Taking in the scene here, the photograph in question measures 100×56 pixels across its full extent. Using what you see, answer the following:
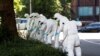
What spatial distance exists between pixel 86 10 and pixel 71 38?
250 ft

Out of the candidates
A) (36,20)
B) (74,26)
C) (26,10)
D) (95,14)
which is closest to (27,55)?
(74,26)

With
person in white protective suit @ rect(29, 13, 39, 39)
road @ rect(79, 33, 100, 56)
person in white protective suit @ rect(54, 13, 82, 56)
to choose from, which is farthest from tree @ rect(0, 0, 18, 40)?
road @ rect(79, 33, 100, 56)

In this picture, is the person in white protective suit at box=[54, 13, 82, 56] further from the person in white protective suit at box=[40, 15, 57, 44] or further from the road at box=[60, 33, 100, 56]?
the road at box=[60, 33, 100, 56]

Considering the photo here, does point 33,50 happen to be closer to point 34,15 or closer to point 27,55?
point 27,55

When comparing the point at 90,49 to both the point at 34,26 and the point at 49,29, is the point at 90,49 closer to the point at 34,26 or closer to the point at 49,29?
the point at 34,26

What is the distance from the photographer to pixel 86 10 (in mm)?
86438

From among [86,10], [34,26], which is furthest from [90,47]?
[86,10]

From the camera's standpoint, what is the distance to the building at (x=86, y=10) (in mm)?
84000

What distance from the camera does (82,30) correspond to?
169 feet

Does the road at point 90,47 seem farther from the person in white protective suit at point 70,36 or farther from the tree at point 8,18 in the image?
the person in white protective suit at point 70,36

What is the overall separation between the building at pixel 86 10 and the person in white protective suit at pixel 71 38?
7269cm

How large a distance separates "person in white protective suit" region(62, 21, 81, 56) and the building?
238 ft

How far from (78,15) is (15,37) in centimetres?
7255

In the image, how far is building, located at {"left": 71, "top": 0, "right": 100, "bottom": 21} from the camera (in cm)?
8400
